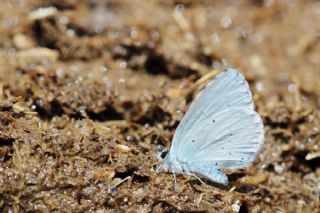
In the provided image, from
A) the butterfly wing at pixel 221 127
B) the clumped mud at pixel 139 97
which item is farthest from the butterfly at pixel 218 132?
the clumped mud at pixel 139 97

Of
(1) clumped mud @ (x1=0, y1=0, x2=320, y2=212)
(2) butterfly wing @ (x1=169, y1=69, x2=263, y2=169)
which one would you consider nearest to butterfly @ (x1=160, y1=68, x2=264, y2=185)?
(2) butterfly wing @ (x1=169, y1=69, x2=263, y2=169)

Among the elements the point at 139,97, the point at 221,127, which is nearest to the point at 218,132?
the point at 221,127

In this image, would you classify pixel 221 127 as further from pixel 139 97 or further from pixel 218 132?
pixel 139 97

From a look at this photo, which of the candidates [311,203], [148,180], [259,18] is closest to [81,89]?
[148,180]

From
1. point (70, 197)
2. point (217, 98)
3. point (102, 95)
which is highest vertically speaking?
point (217, 98)

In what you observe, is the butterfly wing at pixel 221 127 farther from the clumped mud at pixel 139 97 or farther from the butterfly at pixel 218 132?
the clumped mud at pixel 139 97

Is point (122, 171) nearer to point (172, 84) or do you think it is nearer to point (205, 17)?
point (172, 84)
